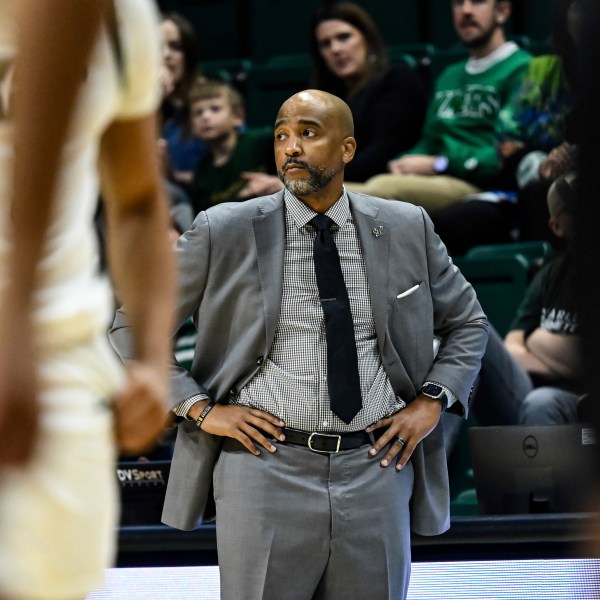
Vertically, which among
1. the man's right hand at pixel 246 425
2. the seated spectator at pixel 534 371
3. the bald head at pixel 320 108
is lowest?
the seated spectator at pixel 534 371

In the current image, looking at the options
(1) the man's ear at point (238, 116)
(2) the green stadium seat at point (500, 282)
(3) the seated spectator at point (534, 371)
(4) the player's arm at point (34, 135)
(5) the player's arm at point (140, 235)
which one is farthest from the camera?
(1) the man's ear at point (238, 116)

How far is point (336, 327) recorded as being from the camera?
3223 millimetres

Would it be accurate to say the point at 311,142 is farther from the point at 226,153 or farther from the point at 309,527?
the point at 226,153

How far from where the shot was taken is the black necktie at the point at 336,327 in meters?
3.17

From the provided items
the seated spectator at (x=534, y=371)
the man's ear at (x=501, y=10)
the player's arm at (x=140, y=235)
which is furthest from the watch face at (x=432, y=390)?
the man's ear at (x=501, y=10)

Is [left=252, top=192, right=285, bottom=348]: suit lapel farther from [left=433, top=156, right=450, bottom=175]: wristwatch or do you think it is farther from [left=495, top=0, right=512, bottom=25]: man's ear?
[left=495, top=0, right=512, bottom=25]: man's ear

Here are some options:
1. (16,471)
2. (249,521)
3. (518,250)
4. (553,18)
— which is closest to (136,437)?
(16,471)

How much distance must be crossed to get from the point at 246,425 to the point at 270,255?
0.44 metres

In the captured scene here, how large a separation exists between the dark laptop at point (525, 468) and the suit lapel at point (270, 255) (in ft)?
3.08

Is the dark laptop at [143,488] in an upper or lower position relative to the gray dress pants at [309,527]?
lower

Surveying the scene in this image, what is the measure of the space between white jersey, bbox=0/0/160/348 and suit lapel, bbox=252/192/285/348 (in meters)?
1.94

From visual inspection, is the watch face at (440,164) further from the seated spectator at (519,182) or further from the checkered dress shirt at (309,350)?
the checkered dress shirt at (309,350)

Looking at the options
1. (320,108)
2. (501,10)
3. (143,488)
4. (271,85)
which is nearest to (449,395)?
(320,108)

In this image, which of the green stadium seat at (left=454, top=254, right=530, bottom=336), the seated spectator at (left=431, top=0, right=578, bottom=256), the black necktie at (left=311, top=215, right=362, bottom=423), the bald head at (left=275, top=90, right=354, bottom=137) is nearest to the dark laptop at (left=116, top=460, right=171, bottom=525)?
the black necktie at (left=311, top=215, right=362, bottom=423)
